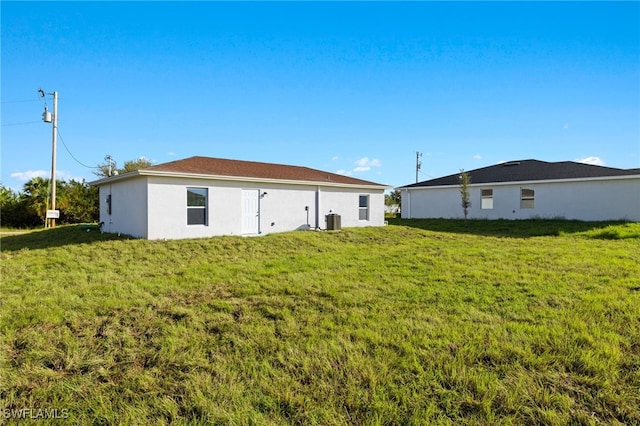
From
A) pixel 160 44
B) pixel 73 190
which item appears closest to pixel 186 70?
pixel 160 44

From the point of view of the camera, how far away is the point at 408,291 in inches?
221

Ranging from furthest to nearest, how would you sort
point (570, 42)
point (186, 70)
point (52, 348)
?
point (186, 70) → point (570, 42) → point (52, 348)

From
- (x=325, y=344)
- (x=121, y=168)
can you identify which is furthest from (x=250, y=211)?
(x=121, y=168)

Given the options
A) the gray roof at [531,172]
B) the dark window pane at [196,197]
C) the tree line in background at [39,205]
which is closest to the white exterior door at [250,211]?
the dark window pane at [196,197]

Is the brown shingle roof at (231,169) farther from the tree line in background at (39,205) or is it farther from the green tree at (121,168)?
the green tree at (121,168)

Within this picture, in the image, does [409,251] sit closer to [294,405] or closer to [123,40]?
[294,405]

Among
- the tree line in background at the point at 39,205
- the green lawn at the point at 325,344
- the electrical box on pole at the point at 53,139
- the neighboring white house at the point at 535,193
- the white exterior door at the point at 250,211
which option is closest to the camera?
the green lawn at the point at 325,344

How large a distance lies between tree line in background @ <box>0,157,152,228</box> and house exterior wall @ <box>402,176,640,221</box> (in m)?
21.7

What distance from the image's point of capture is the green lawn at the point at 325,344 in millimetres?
2557

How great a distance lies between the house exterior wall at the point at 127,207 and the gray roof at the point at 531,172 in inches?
732

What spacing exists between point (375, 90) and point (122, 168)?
1303 inches

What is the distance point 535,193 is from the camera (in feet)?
63.7

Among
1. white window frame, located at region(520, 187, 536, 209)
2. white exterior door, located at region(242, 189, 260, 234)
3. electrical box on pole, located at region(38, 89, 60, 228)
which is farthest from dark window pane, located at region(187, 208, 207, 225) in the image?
white window frame, located at region(520, 187, 536, 209)

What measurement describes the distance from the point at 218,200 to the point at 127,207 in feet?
11.2
